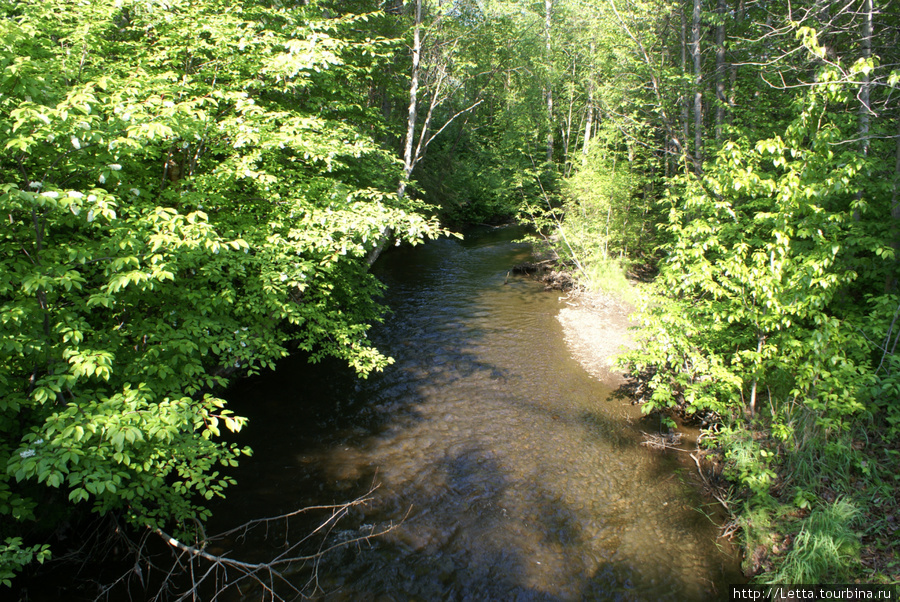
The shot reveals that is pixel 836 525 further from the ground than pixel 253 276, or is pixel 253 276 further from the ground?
pixel 253 276

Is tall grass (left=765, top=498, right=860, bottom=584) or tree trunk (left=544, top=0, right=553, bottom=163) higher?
tree trunk (left=544, top=0, right=553, bottom=163)

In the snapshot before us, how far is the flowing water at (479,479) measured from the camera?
5.09m

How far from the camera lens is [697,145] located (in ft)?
36.1

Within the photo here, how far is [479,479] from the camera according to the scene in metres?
6.63

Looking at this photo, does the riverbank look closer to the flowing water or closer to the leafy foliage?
the flowing water

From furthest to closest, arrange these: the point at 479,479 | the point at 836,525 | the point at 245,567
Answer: the point at 479,479, the point at 245,567, the point at 836,525

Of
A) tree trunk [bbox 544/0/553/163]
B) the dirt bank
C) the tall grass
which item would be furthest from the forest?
tree trunk [bbox 544/0/553/163]

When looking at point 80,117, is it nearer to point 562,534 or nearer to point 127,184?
point 127,184

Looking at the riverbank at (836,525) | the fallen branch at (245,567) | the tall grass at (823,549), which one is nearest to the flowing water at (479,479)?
the fallen branch at (245,567)

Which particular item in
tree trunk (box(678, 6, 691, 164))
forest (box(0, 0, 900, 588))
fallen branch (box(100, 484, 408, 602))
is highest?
tree trunk (box(678, 6, 691, 164))

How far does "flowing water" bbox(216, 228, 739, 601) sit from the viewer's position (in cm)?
509

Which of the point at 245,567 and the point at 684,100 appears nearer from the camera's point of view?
the point at 245,567

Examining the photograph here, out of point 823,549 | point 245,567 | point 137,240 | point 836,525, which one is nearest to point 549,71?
point 836,525

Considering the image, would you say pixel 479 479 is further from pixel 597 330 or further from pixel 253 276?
pixel 597 330
